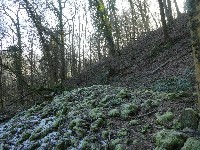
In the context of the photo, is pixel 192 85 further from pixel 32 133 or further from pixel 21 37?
pixel 21 37

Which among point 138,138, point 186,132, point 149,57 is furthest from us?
point 149,57

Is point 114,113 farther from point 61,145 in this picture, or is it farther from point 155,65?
point 155,65

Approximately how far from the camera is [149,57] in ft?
58.1

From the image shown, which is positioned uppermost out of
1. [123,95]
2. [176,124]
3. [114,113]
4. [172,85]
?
[172,85]

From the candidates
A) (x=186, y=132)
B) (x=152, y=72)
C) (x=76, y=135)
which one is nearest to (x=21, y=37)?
(x=152, y=72)

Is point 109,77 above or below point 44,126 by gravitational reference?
above

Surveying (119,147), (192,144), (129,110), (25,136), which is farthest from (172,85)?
(192,144)

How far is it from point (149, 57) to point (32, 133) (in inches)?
433

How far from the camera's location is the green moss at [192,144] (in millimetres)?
4766

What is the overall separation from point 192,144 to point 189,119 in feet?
2.75

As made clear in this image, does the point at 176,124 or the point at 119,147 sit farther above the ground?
the point at 176,124

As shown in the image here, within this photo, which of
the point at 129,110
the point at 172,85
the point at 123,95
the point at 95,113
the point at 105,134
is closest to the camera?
the point at 105,134

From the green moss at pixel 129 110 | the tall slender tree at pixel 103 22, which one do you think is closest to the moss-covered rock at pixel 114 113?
the green moss at pixel 129 110

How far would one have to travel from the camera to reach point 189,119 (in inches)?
220
